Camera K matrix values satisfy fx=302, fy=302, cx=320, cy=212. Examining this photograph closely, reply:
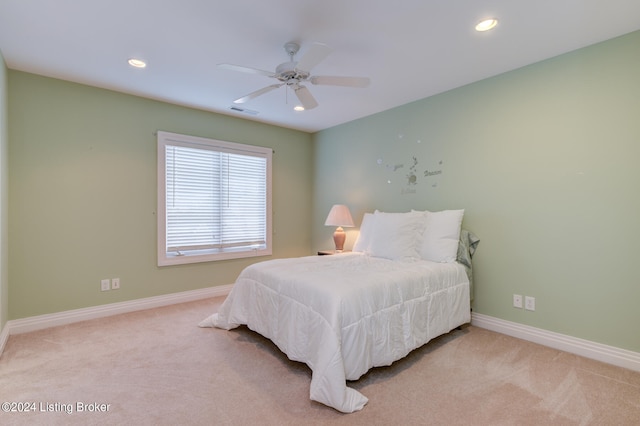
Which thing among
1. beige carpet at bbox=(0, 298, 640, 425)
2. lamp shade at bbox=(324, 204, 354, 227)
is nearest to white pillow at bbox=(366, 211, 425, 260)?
lamp shade at bbox=(324, 204, 354, 227)

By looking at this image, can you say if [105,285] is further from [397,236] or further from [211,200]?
[397,236]

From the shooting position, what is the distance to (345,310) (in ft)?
6.38

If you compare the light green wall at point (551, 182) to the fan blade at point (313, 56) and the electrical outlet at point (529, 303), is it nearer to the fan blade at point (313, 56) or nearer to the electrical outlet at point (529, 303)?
the electrical outlet at point (529, 303)

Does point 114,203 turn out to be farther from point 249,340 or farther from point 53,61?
point 249,340

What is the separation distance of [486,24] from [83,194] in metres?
4.08

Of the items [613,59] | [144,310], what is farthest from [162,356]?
[613,59]

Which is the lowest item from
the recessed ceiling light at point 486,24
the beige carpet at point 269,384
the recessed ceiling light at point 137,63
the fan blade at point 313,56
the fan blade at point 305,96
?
the beige carpet at point 269,384

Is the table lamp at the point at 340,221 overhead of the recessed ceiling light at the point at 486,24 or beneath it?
beneath

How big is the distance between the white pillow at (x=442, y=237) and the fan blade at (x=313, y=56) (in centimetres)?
198

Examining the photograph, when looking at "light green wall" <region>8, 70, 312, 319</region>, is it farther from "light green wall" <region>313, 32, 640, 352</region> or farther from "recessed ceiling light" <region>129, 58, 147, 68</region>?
"light green wall" <region>313, 32, 640, 352</region>

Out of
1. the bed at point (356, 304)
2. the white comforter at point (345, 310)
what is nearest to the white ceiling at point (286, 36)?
the bed at point (356, 304)

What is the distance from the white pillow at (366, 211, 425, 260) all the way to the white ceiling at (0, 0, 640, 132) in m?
1.45

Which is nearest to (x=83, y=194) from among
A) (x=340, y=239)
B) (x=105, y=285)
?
(x=105, y=285)

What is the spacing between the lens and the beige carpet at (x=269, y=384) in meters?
1.75
